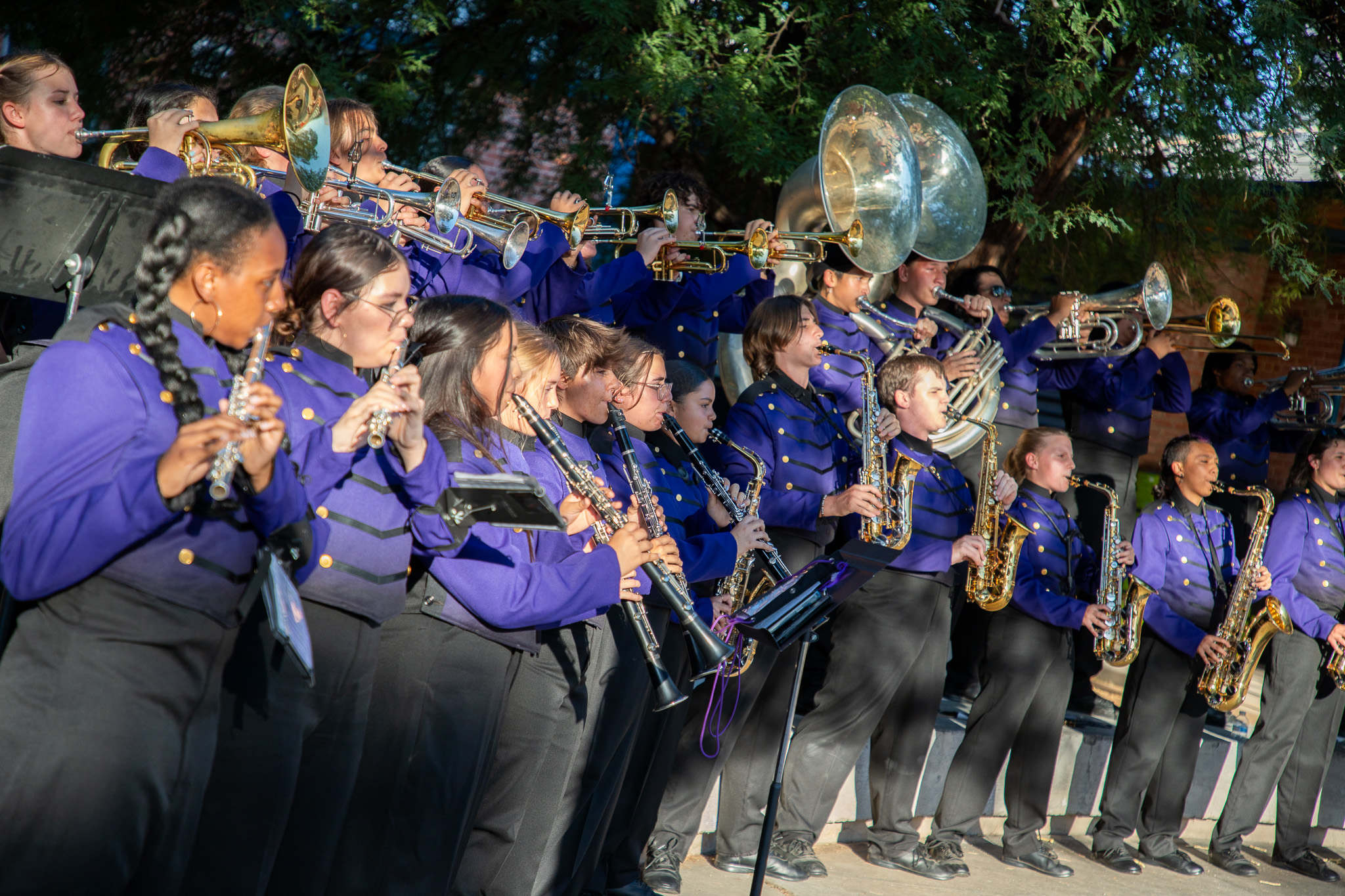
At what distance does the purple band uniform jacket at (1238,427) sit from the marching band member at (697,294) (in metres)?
3.37

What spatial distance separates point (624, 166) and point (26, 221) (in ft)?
15.8

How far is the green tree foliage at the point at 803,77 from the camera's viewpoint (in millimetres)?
6504

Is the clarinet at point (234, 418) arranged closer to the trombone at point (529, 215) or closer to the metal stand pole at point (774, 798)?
the metal stand pole at point (774, 798)

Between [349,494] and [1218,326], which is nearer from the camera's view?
[349,494]

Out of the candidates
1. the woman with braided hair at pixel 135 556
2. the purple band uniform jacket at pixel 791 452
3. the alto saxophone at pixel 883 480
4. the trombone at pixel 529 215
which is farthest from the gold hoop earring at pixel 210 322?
the alto saxophone at pixel 883 480

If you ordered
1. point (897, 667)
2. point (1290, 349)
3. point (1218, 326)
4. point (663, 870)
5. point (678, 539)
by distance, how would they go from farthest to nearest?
point (1290, 349), point (1218, 326), point (897, 667), point (663, 870), point (678, 539)

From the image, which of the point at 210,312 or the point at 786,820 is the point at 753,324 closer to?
the point at 786,820

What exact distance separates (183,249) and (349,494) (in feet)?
2.29

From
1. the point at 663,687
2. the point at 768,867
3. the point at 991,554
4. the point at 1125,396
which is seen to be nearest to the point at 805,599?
the point at 663,687

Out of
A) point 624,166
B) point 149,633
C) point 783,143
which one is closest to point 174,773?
point 149,633

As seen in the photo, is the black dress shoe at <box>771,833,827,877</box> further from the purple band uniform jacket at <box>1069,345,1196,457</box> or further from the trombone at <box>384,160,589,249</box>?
the purple band uniform jacket at <box>1069,345,1196,457</box>

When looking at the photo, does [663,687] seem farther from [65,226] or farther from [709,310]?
[709,310]

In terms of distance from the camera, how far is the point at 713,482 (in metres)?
4.50

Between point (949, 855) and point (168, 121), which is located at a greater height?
point (168, 121)
